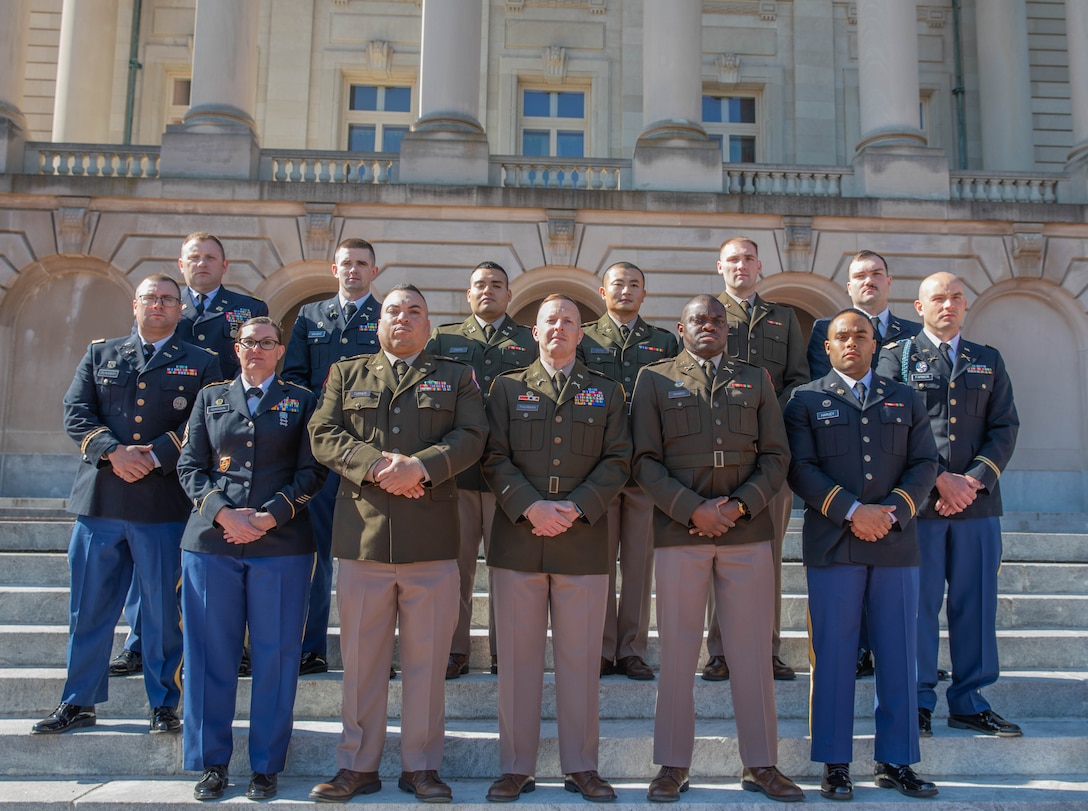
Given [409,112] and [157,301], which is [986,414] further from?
[409,112]

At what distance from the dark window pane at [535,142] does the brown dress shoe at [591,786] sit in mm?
16182

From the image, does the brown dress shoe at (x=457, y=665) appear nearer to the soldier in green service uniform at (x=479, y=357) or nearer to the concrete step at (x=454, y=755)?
the soldier in green service uniform at (x=479, y=357)

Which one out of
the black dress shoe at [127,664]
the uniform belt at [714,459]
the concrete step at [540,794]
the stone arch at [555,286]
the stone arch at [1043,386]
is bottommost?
the concrete step at [540,794]

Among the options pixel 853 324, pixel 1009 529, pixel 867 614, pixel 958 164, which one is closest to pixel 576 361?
pixel 853 324

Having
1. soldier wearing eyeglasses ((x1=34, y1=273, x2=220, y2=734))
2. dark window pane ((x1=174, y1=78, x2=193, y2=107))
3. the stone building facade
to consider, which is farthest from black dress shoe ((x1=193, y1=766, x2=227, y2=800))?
dark window pane ((x1=174, y1=78, x2=193, y2=107))

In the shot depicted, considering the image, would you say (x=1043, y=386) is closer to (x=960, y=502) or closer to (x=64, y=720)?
(x=960, y=502)

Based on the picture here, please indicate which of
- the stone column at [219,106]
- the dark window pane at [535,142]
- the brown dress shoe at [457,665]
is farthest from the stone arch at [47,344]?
the brown dress shoe at [457,665]

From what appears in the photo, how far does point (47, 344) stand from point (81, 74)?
5.91 metres

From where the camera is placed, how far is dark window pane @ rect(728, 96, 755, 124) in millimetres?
20094

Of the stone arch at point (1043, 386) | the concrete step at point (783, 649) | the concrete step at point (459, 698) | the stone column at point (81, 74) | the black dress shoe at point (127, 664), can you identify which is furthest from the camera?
the stone column at point (81, 74)

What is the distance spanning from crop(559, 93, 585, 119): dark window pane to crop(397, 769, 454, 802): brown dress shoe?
1687cm

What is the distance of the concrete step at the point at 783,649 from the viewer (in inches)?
260

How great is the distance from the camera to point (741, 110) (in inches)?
794

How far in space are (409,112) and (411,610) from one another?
53.9 feet
